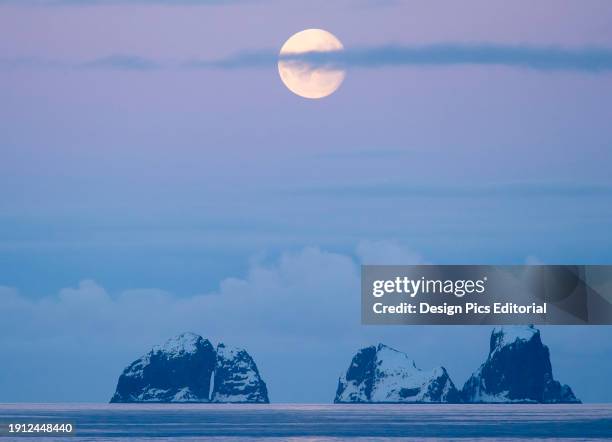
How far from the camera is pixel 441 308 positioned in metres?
69.9

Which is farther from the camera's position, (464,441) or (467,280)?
(464,441)

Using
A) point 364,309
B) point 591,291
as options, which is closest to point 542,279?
point 591,291

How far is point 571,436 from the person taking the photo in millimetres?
122750

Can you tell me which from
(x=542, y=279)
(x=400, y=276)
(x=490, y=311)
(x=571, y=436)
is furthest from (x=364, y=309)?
(x=571, y=436)

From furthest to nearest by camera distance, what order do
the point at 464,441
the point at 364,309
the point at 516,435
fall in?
the point at 516,435
the point at 464,441
the point at 364,309

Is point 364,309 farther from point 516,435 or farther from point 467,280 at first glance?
point 516,435

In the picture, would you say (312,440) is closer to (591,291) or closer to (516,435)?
(516,435)

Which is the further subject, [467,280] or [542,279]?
[542,279]

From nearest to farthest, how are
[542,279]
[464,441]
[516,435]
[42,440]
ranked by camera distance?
[542,279] → [42,440] → [464,441] → [516,435]

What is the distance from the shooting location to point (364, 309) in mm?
66688

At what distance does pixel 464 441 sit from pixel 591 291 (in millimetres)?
43588

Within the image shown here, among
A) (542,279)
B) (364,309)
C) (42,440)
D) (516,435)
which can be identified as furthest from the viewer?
(516,435)

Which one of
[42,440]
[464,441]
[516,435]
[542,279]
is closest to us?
[542,279]

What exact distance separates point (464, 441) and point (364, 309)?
53056mm
